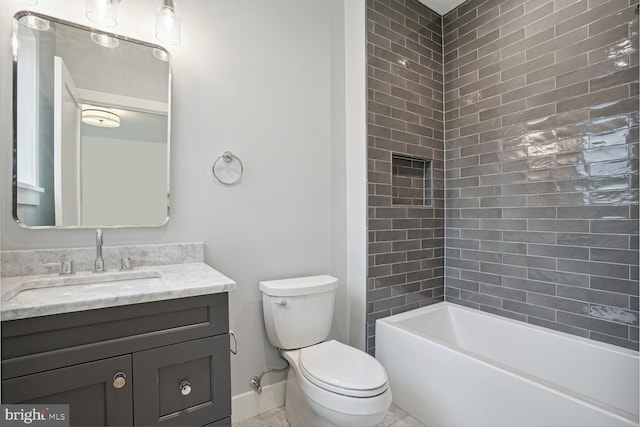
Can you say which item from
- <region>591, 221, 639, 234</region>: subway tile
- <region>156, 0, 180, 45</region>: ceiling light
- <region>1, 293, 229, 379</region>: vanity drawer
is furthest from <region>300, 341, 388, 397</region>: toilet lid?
<region>156, 0, 180, 45</region>: ceiling light

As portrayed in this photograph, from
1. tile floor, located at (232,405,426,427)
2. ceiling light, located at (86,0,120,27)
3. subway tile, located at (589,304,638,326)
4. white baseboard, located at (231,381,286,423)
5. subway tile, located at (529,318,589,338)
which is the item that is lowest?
tile floor, located at (232,405,426,427)

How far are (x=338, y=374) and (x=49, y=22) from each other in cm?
212

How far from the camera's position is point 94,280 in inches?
55.6

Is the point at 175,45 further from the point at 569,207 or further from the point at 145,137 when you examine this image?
the point at 569,207

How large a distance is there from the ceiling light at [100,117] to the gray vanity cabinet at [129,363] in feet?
3.21

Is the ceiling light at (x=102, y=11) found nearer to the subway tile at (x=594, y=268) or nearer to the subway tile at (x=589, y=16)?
the subway tile at (x=589, y=16)

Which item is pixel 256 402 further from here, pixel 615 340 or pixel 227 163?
pixel 615 340

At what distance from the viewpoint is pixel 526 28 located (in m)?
2.10

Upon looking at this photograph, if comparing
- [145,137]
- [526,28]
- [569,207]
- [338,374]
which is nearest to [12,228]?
[145,137]

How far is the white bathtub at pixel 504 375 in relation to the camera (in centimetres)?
141

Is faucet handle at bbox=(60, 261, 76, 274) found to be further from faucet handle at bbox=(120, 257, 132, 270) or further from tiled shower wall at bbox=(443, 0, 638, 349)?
tiled shower wall at bbox=(443, 0, 638, 349)

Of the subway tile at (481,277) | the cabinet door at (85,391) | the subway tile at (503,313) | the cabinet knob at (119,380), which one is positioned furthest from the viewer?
the subway tile at (481,277)

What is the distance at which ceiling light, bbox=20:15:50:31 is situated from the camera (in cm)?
141

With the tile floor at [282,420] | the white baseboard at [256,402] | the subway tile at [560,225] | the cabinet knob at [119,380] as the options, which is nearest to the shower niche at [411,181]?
the subway tile at [560,225]
